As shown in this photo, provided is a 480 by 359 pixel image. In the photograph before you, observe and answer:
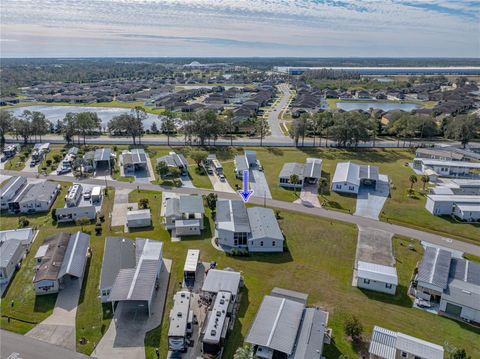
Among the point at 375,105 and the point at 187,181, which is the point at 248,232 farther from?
the point at 375,105

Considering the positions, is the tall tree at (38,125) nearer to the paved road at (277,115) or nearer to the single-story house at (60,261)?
the single-story house at (60,261)

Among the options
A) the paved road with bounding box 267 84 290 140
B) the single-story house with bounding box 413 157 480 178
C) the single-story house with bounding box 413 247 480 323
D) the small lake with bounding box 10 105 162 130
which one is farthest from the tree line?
the small lake with bounding box 10 105 162 130

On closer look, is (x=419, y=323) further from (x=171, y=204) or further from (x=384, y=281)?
(x=171, y=204)

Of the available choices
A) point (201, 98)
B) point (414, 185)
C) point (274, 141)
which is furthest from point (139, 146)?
point (201, 98)

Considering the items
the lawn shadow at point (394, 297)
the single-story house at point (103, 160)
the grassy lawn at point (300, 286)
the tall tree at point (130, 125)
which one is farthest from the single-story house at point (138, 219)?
the tall tree at point (130, 125)

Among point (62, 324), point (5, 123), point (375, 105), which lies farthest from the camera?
point (375, 105)

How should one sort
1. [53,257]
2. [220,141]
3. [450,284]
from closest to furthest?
[450,284], [53,257], [220,141]

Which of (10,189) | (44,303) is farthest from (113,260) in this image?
(10,189)
